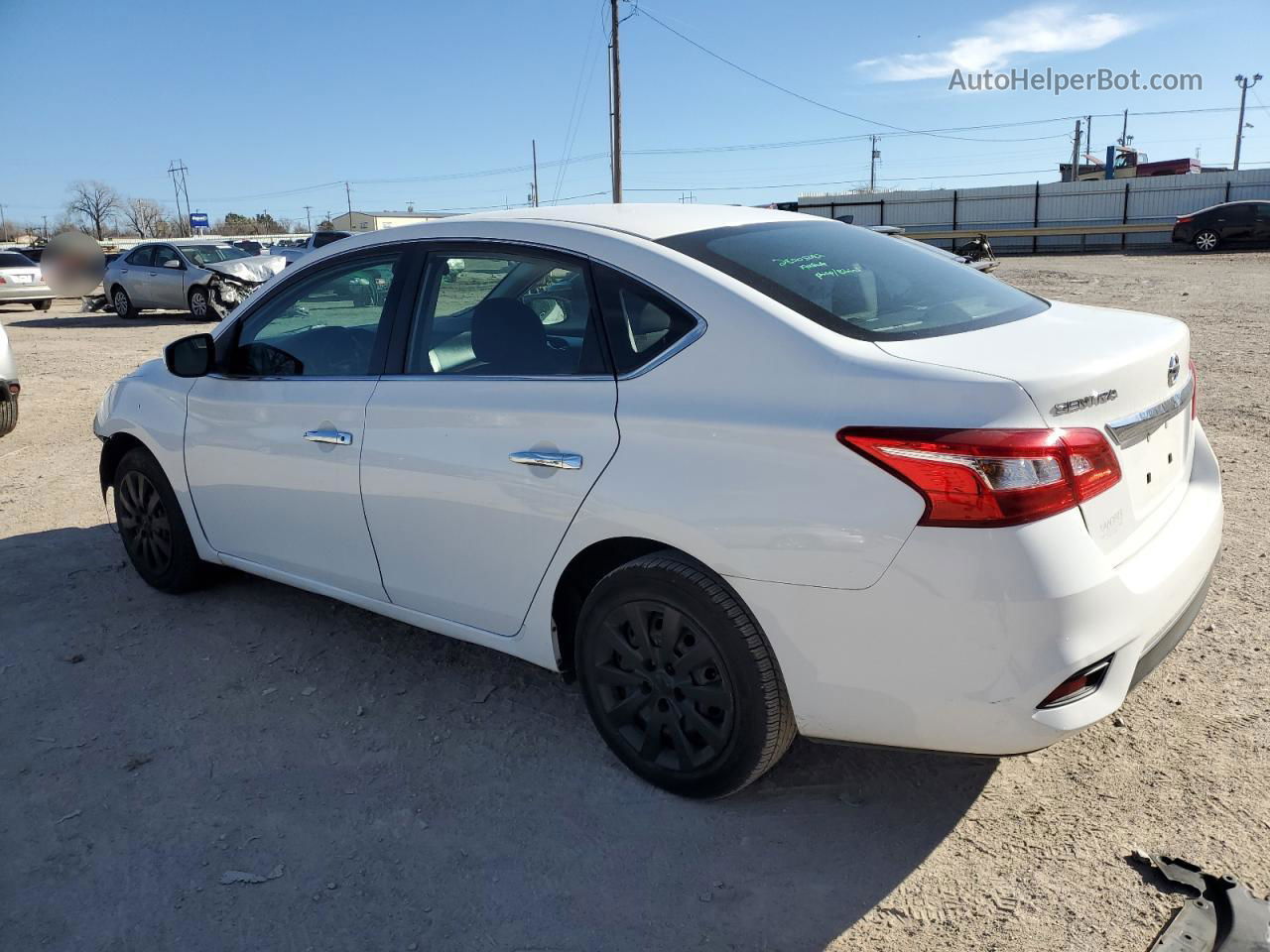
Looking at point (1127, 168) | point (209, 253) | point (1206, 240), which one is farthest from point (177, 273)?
point (1127, 168)

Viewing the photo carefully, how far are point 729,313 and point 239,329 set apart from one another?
93.1 inches

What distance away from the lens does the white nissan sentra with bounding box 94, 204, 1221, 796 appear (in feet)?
7.59

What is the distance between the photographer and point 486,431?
3102 millimetres

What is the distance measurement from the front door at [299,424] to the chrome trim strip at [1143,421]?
2.35 meters

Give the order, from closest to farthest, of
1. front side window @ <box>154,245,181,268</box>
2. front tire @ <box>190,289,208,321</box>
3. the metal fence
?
1. front tire @ <box>190,289,208,321</box>
2. front side window @ <box>154,245,181,268</box>
3. the metal fence

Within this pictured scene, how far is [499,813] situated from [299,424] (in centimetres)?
163

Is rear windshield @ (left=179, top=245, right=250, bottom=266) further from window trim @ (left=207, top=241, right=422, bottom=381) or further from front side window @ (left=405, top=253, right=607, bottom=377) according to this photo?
front side window @ (left=405, top=253, right=607, bottom=377)

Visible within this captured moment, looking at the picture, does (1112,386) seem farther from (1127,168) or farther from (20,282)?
(1127,168)

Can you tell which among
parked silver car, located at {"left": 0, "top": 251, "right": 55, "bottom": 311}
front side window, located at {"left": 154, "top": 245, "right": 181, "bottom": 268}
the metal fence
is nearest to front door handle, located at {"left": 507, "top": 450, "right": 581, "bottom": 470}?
front side window, located at {"left": 154, "top": 245, "right": 181, "bottom": 268}

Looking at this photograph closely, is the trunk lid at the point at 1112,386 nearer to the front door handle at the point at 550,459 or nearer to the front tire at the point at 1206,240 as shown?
the front door handle at the point at 550,459

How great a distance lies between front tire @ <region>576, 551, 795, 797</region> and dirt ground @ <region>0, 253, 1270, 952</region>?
17 cm

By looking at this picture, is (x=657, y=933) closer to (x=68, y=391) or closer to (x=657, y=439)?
(x=657, y=439)

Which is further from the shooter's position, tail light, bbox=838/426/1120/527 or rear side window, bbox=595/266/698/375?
rear side window, bbox=595/266/698/375

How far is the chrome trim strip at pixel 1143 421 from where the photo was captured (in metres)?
2.49
